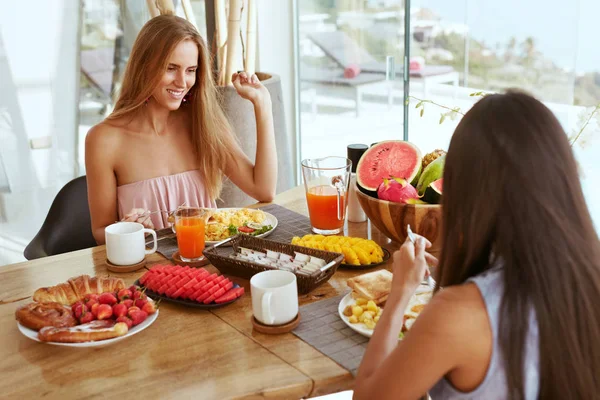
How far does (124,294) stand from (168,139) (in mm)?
1076

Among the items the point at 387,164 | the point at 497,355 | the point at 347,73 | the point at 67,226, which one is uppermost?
the point at 347,73

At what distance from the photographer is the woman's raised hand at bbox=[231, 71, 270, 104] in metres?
2.50

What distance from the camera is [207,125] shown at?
2525mm

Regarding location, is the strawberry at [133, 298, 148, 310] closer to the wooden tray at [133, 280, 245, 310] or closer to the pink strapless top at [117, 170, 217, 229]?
the wooden tray at [133, 280, 245, 310]

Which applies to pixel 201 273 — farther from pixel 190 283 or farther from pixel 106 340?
pixel 106 340

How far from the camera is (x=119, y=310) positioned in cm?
152

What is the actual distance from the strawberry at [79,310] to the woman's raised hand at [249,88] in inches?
46.5

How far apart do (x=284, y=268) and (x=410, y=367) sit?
0.62 m

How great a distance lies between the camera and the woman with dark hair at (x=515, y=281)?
1.10 metres

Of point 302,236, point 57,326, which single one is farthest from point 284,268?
point 57,326

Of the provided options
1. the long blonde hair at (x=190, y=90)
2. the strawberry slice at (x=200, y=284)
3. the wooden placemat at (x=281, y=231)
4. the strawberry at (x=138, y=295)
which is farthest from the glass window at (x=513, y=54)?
the strawberry at (x=138, y=295)

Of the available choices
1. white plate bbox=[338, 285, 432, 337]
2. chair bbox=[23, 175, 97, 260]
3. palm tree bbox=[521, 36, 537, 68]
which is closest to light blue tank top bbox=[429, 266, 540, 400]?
white plate bbox=[338, 285, 432, 337]

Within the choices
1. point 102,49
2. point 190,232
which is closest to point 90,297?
point 190,232

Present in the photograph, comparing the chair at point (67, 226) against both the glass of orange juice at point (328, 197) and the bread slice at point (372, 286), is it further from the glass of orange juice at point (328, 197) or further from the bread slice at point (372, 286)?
the bread slice at point (372, 286)
